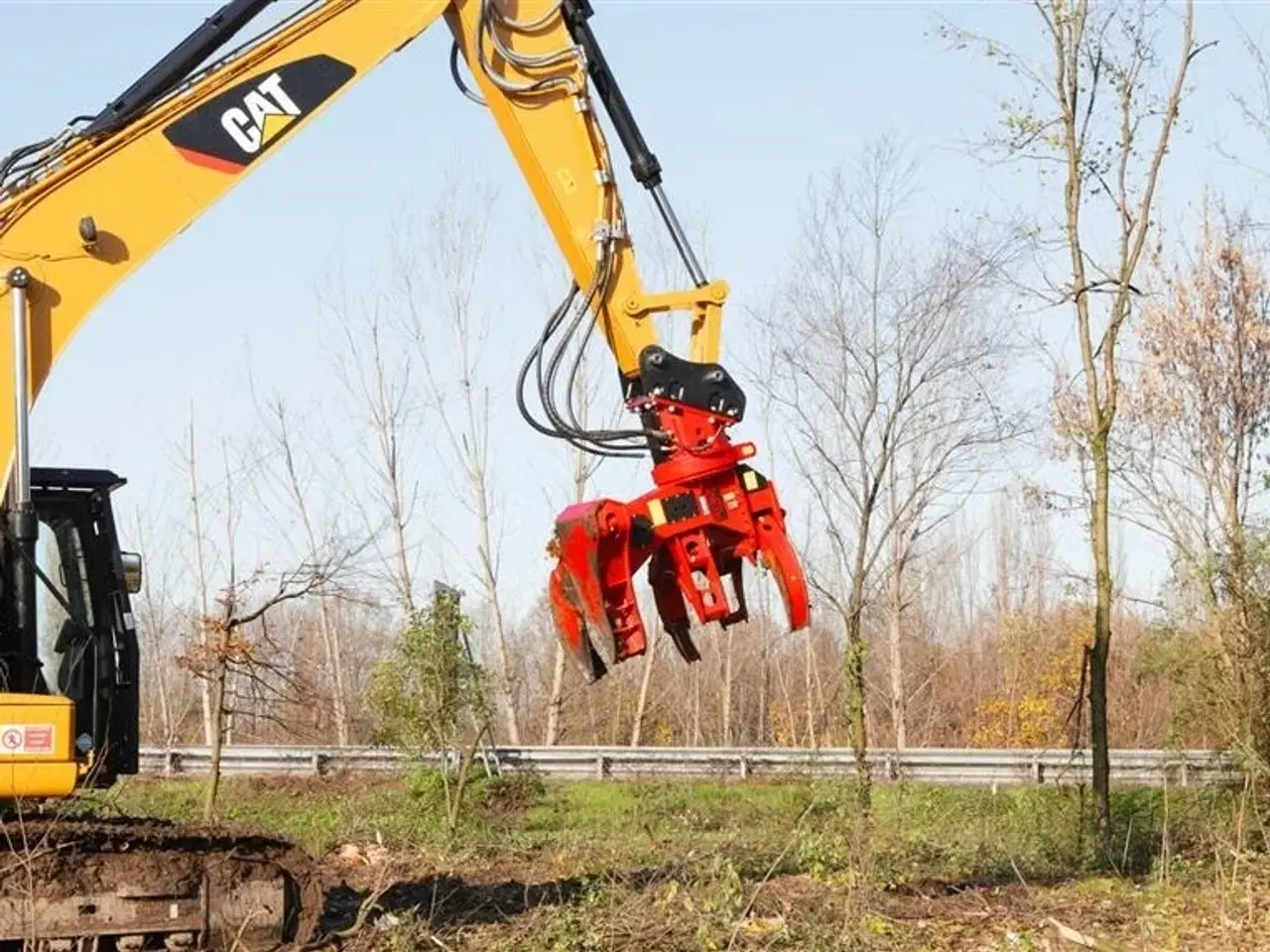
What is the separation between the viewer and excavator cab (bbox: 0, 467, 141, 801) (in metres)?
9.04

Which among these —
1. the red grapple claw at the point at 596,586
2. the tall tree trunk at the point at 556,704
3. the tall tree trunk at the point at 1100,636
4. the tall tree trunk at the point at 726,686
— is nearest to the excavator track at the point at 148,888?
the red grapple claw at the point at 596,586

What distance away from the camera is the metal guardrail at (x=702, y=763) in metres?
26.2

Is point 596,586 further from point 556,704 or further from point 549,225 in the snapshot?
point 556,704

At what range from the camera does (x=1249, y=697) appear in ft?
51.5

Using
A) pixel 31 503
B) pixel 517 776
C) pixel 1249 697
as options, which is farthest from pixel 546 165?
pixel 517 776

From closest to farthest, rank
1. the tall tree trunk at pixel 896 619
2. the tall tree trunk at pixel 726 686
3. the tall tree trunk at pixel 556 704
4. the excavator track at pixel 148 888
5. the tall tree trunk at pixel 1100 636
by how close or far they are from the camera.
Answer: the excavator track at pixel 148 888 → the tall tree trunk at pixel 1100 636 → the tall tree trunk at pixel 896 619 → the tall tree trunk at pixel 556 704 → the tall tree trunk at pixel 726 686

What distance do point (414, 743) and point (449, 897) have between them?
326 inches

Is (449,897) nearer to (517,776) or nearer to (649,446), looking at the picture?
(649,446)

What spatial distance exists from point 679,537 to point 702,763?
19466 millimetres

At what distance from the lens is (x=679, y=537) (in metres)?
9.20

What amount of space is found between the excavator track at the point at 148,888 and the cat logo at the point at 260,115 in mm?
3677

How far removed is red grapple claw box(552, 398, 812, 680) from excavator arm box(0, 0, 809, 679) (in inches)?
0.4

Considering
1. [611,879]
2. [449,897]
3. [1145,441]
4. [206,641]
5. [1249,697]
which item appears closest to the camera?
[611,879]

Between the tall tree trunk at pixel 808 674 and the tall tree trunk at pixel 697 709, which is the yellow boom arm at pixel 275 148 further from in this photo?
the tall tree trunk at pixel 697 709
